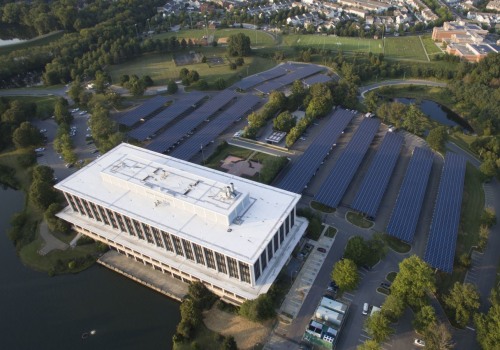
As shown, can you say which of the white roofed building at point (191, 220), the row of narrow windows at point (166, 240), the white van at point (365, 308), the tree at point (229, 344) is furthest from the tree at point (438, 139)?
the tree at point (229, 344)

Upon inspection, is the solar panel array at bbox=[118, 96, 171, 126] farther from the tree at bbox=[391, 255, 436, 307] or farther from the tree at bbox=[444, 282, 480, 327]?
the tree at bbox=[444, 282, 480, 327]

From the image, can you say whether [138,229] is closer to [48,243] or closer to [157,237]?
[157,237]

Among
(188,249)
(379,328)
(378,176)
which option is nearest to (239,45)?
(378,176)

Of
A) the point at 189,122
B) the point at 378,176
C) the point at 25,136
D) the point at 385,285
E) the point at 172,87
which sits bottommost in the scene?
the point at 385,285

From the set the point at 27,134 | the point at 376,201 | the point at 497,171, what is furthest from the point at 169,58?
the point at 497,171

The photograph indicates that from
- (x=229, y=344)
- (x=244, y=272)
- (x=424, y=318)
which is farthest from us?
(x=244, y=272)

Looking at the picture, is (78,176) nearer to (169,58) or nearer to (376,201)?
(376,201)
